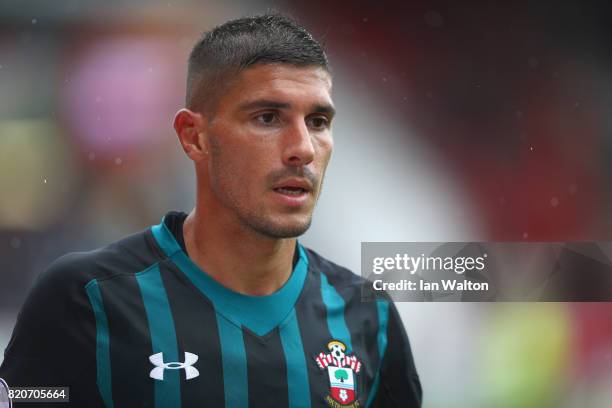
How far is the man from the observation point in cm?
206

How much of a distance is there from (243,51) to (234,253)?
66cm

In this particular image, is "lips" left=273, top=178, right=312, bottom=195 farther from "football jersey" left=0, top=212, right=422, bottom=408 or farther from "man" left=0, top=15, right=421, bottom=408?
"football jersey" left=0, top=212, right=422, bottom=408

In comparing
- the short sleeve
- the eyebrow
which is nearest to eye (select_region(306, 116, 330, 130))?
the eyebrow

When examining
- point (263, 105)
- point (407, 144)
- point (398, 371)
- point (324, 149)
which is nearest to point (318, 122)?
point (324, 149)

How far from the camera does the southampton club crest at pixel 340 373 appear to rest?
7.44 ft

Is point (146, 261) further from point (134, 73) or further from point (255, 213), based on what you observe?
point (134, 73)

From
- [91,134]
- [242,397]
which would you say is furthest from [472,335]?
[91,134]

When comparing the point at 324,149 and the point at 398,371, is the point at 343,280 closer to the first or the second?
the point at 398,371

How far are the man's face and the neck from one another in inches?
2.5

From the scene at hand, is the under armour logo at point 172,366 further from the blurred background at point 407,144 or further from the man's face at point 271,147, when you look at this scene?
the blurred background at point 407,144

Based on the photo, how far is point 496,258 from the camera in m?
3.18

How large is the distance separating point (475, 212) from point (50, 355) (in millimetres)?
2823

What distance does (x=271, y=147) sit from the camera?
213 cm

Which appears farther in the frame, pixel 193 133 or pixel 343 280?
pixel 343 280
